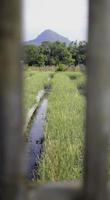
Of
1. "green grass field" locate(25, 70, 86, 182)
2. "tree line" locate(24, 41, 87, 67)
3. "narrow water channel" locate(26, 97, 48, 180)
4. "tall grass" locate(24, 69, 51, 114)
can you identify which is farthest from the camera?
"tree line" locate(24, 41, 87, 67)

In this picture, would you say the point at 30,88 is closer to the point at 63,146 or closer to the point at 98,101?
the point at 63,146

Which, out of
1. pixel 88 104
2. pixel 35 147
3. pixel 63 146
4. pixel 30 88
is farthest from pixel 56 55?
pixel 88 104

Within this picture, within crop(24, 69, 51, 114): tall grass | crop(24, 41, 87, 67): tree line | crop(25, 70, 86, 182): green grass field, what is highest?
crop(25, 70, 86, 182): green grass field

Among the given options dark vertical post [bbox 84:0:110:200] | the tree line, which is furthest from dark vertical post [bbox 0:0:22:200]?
the tree line

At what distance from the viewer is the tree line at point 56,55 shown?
4493cm

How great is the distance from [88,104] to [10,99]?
0.42 ft

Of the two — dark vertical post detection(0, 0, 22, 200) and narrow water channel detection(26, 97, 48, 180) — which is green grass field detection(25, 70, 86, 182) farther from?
dark vertical post detection(0, 0, 22, 200)

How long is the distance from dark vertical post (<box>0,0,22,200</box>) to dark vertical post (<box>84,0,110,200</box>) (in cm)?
12

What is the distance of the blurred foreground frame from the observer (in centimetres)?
63

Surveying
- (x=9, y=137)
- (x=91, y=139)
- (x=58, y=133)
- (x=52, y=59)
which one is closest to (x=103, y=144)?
(x=91, y=139)

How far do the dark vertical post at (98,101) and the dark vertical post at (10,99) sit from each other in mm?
115

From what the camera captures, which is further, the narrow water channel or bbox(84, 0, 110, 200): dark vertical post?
the narrow water channel

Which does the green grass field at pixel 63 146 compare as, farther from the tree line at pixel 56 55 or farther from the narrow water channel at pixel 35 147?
the tree line at pixel 56 55

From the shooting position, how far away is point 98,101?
2.13 ft
